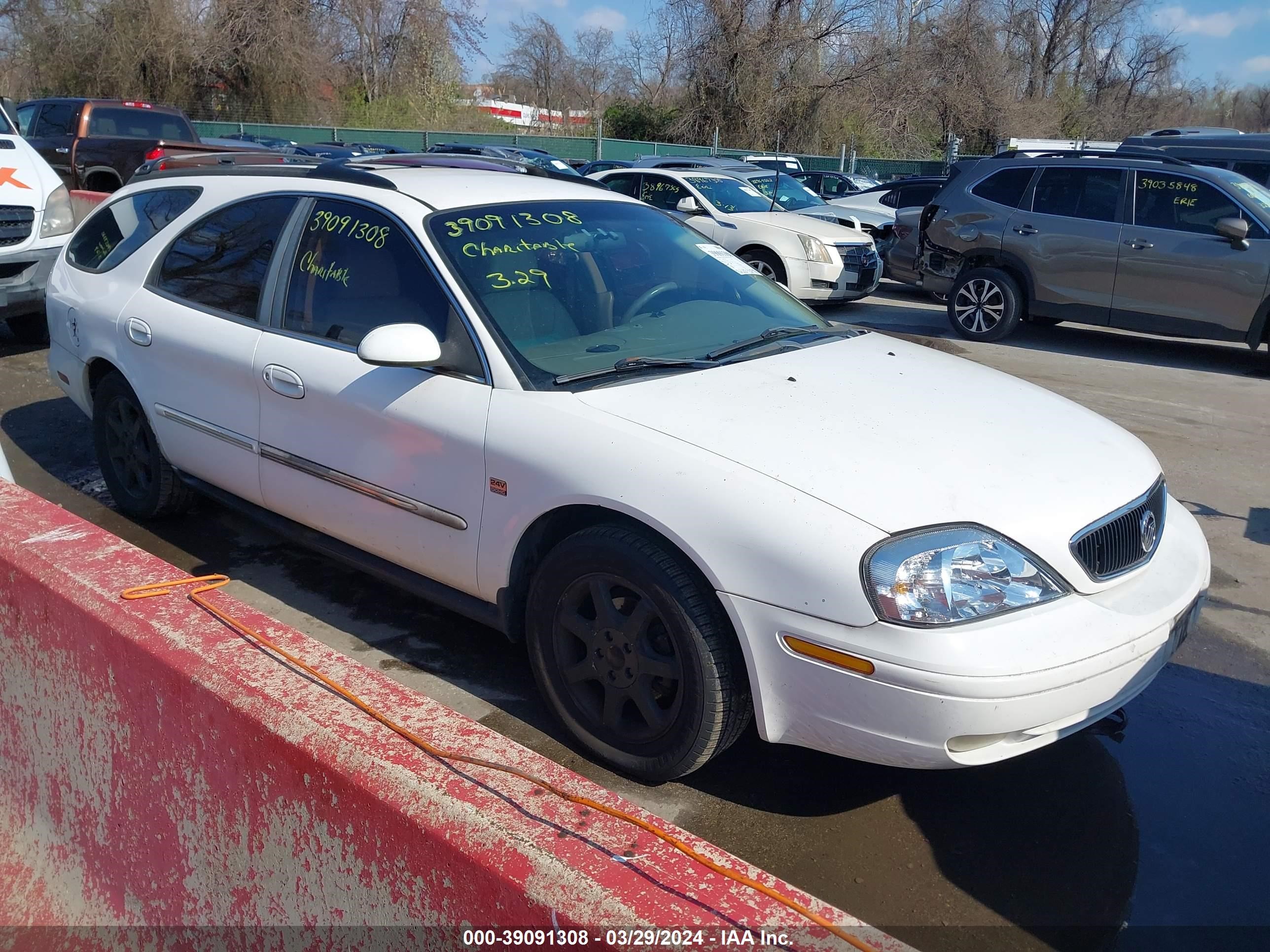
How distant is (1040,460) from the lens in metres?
3.11

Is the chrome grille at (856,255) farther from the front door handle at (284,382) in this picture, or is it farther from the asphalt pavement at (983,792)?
the front door handle at (284,382)

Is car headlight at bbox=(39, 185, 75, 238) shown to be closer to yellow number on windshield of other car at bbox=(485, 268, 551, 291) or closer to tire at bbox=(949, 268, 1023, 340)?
yellow number on windshield of other car at bbox=(485, 268, 551, 291)

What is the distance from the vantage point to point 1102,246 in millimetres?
9719

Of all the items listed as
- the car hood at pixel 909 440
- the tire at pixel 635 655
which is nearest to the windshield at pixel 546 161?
the car hood at pixel 909 440

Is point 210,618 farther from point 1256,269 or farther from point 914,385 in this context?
point 1256,269

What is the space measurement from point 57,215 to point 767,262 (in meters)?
6.62

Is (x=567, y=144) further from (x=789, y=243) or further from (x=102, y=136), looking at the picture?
(x=789, y=243)

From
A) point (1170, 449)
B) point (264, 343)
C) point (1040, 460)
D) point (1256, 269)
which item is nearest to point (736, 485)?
point (1040, 460)

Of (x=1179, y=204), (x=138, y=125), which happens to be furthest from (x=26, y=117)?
(x=1179, y=204)

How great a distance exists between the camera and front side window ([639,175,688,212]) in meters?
12.7

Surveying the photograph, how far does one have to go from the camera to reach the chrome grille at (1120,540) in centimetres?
290

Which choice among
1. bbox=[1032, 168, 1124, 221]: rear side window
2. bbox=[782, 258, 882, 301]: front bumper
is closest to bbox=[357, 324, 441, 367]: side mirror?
bbox=[782, 258, 882, 301]: front bumper

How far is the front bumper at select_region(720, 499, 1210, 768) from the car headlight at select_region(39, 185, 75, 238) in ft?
26.3

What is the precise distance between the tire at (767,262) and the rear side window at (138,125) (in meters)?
8.18
